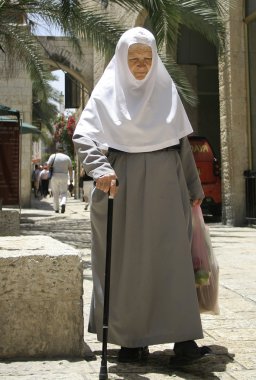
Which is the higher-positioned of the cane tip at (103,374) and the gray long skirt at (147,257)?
the gray long skirt at (147,257)

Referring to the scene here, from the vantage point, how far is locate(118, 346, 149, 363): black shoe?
326cm

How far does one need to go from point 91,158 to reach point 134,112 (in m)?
0.35

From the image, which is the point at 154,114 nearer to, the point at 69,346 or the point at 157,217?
the point at 157,217

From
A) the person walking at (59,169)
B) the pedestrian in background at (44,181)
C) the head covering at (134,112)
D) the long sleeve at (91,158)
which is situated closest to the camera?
the long sleeve at (91,158)

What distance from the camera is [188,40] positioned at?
1583 centimetres

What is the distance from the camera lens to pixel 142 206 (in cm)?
323

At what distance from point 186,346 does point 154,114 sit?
1.26 meters

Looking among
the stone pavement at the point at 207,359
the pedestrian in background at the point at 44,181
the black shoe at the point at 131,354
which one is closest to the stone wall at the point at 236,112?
the stone pavement at the point at 207,359

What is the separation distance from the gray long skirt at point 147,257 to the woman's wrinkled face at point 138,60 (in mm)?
449

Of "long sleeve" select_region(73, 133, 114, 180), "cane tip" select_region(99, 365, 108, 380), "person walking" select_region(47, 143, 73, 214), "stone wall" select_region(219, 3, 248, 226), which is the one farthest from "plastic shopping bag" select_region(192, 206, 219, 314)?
"person walking" select_region(47, 143, 73, 214)

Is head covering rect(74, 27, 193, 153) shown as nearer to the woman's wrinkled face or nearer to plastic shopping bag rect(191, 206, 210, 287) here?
the woman's wrinkled face

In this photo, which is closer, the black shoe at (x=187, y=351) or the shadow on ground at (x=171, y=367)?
the shadow on ground at (x=171, y=367)

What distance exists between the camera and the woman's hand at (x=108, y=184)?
117 inches

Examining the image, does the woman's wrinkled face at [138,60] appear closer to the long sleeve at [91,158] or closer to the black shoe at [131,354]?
the long sleeve at [91,158]
